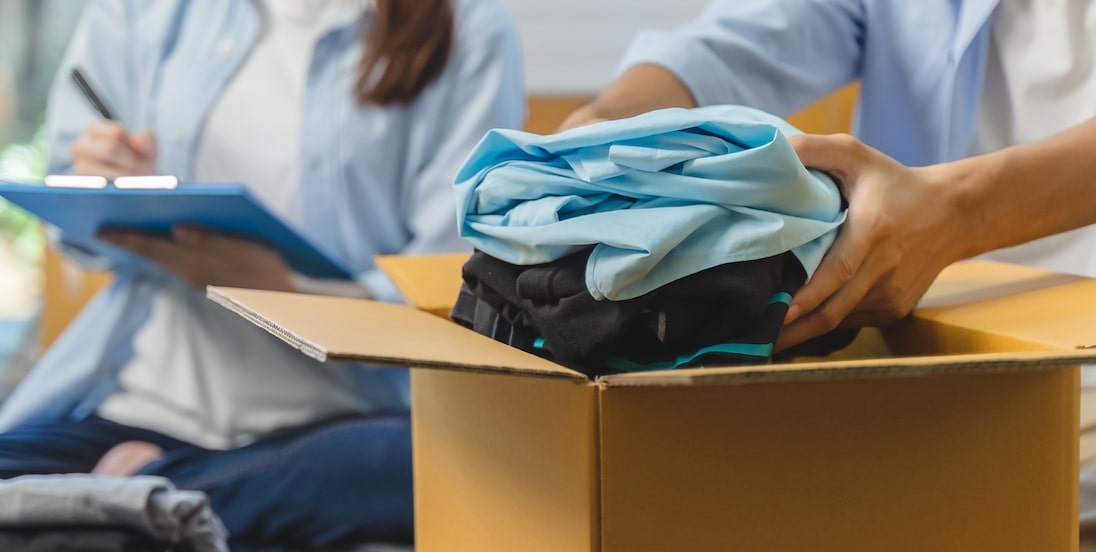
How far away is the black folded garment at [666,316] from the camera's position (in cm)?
44

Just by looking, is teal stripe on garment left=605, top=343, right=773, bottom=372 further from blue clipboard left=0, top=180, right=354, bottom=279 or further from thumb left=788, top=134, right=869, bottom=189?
blue clipboard left=0, top=180, right=354, bottom=279

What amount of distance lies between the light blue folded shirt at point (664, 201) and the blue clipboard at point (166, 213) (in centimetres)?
38

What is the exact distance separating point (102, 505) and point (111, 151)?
1.56ft

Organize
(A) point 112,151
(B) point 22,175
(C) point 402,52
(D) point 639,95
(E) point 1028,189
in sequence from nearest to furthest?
(E) point 1028,189 → (D) point 639,95 → (A) point 112,151 → (C) point 402,52 → (B) point 22,175

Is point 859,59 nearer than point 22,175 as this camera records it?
Yes

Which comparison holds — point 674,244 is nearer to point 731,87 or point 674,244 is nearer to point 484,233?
point 484,233

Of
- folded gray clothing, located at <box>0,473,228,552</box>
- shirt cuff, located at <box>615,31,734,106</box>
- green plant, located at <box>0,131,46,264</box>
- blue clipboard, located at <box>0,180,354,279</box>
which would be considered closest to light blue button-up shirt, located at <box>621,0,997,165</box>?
shirt cuff, located at <box>615,31,734,106</box>

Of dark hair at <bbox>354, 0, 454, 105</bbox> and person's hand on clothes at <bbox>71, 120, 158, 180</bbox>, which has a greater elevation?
dark hair at <bbox>354, 0, 454, 105</bbox>

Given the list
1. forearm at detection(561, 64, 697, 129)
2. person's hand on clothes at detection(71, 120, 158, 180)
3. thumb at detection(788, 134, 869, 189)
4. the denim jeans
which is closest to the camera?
thumb at detection(788, 134, 869, 189)

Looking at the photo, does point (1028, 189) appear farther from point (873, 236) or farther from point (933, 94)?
point (933, 94)

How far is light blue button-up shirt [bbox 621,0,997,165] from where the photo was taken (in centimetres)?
79

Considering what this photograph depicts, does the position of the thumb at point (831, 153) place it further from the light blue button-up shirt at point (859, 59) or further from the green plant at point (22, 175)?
the green plant at point (22, 175)

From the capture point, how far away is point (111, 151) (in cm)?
99

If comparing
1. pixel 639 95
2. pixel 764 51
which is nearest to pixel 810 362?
pixel 639 95
